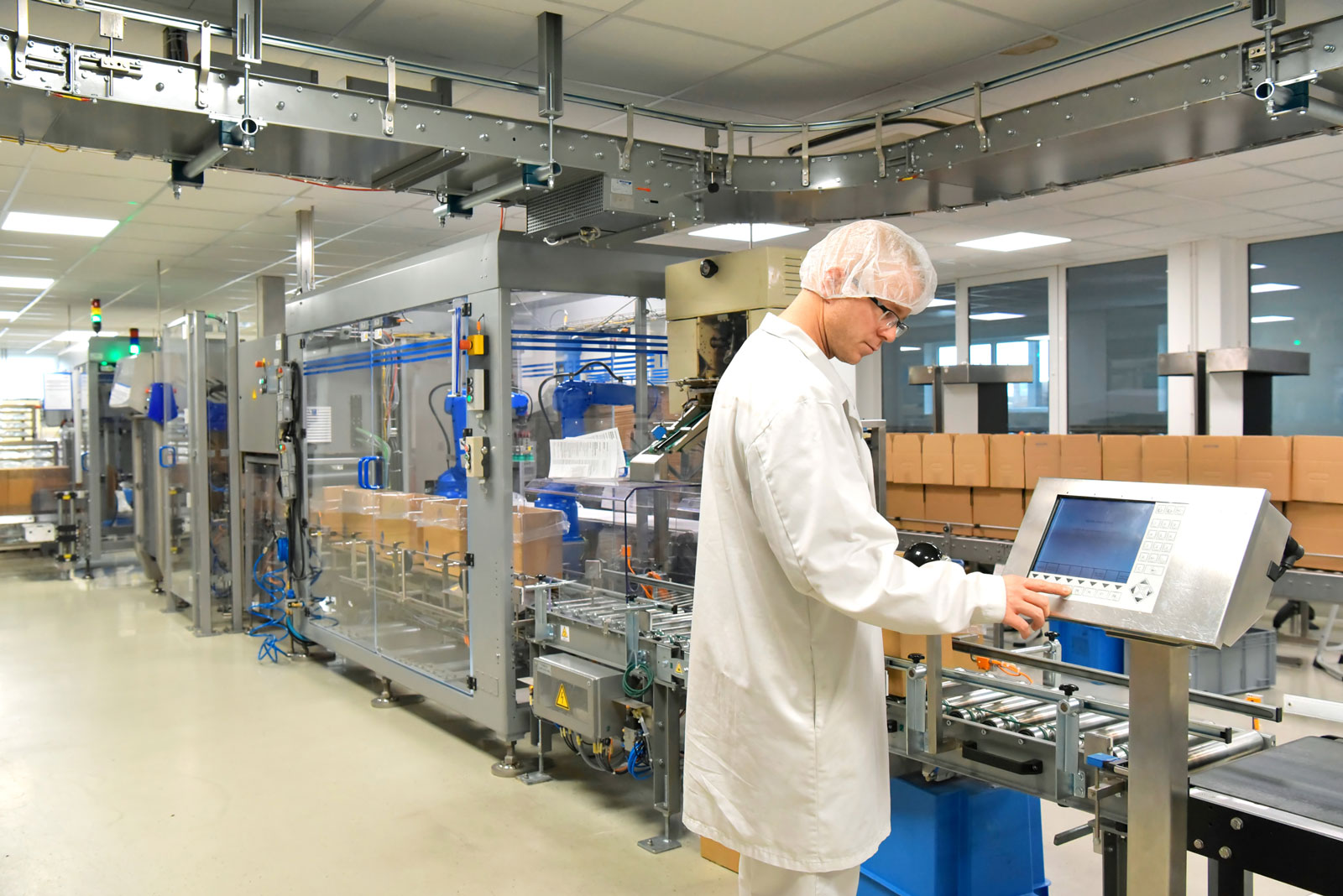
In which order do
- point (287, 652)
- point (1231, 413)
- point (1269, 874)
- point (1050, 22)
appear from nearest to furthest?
point (1269, 874) < point (1050, 22) < point (1231, 413) < point (287, 652)

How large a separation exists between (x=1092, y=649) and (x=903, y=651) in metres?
2.78

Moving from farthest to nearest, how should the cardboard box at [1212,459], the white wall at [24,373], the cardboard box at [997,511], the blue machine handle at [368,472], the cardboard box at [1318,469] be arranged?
the white wall at [24,373], the cardboard box at [997,511], the blue machine handle at [368,472], the cardboard box at [1212,459], the cardboard box at [1318,469]

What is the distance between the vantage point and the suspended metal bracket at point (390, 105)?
2805 millimetres

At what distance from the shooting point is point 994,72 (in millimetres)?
3709

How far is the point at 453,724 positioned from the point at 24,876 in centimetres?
176

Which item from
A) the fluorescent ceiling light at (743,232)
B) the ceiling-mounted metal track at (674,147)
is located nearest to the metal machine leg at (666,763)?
the ceiling-mounted metal track at (674,147)

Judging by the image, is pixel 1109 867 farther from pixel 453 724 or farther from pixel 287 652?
pixel 287 652

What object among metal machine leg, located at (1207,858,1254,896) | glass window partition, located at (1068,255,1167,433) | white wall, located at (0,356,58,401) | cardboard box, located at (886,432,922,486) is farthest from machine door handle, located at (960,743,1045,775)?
white wall, located at (0,356,58,401)

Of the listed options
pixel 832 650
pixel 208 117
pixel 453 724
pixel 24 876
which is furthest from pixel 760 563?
pixel 453 724

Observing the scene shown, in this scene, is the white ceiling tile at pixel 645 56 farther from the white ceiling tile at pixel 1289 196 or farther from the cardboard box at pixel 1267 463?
the white ceiling tile at pixel 1289 196

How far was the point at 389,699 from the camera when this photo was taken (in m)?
4.73

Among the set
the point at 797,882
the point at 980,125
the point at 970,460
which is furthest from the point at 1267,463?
the point at 797,882

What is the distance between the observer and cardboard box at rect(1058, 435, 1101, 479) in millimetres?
4934

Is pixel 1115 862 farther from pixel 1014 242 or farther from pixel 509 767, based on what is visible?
pixel 1014 242
